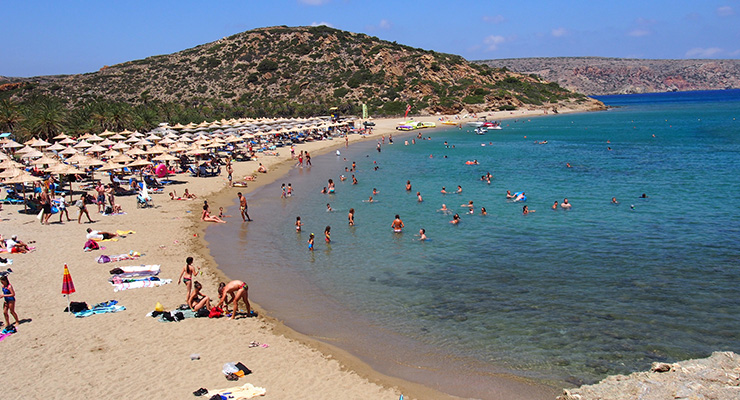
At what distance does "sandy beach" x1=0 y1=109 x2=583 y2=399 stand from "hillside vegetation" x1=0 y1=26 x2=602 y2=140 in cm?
6260

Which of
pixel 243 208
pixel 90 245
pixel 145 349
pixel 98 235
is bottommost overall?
pixel 145 349

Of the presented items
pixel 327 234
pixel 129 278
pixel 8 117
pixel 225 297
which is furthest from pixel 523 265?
pixel 8 117

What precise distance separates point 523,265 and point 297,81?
8888 centimetres

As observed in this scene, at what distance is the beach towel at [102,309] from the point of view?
12090mm

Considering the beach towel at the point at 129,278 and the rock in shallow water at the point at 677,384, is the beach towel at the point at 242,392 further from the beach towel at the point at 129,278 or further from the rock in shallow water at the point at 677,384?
the beach towel at the point at 129,278

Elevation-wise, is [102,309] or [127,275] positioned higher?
[127,275]

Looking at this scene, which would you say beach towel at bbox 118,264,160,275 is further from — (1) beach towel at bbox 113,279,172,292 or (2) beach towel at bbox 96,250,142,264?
(2) beach towel at bbox 96,250,142,264

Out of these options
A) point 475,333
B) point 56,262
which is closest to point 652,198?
point 475,333

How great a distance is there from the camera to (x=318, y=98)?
9350cm

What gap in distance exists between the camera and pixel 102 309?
40.6 ft

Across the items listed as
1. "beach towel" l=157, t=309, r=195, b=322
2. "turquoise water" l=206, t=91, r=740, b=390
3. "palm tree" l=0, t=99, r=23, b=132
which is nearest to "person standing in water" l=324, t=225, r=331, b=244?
"turquoise water" l=206, t=91, r=740, b=390

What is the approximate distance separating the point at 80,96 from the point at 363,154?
63374 mm

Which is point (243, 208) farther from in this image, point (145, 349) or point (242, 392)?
point (242, 392)

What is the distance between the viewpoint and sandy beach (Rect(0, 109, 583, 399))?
930 centimetres
